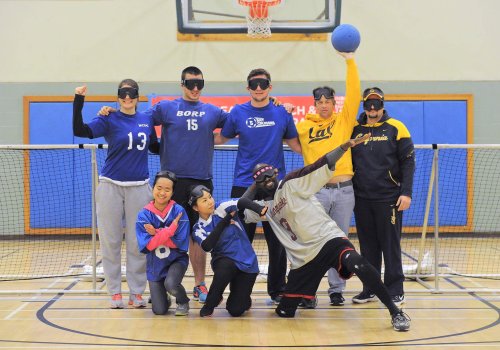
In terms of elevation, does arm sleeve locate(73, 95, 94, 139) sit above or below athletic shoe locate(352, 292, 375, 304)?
above

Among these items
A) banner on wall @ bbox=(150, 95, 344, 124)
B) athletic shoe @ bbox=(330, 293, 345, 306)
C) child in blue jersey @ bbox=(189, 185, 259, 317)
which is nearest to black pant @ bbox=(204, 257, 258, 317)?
child in blue jersey @ bbox=(189, 185, 259, 317)

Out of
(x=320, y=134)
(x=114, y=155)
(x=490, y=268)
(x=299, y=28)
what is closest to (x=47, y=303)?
(x=114, y=155)

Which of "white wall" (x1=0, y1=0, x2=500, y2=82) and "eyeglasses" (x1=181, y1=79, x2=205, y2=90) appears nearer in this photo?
"eyeglasses" (x1=181, y1=79, x2=205, y2=90)

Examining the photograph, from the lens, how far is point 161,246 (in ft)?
21.4

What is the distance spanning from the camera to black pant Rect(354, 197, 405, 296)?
21.4 feet

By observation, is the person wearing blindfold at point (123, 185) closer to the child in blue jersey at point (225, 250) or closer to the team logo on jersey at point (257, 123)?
the child in blue jersey at point (225, 250)

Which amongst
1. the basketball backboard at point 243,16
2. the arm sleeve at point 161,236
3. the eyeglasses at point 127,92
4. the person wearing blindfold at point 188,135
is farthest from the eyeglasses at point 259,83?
the basketball backboard at point 243,16

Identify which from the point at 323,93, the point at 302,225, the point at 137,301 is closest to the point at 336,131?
the point at 323,93

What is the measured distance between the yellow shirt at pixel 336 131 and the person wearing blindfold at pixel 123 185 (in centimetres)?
154

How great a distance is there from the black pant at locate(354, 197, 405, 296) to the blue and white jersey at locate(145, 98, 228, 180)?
1555 millimetres

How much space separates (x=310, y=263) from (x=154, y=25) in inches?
A: 300

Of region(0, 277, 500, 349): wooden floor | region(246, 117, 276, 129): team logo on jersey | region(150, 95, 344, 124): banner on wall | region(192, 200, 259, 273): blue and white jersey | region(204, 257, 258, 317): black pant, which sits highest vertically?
region(150, 95, 344, 124): banner on wall

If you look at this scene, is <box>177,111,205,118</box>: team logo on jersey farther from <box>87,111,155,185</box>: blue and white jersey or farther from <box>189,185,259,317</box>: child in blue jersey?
<box>189,185,259,317</box>: child in blue jersey

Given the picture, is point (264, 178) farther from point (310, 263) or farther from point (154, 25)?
point (154, 25)
